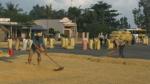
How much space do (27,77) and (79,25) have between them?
343ft

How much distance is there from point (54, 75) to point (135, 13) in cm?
7710

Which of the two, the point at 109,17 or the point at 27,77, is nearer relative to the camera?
the point at 27,77

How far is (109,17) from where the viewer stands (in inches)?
5089

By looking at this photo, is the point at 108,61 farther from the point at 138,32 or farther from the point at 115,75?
the point at 138,32

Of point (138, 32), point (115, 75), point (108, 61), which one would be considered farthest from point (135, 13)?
→ point (115, 75)

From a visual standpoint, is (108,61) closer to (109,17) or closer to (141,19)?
(141,19)

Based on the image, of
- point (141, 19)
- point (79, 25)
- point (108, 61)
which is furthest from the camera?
point (79, 25)

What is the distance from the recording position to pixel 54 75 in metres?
19.8

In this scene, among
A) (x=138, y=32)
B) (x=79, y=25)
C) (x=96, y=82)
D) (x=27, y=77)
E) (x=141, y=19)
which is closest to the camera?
(x=96, y=82)

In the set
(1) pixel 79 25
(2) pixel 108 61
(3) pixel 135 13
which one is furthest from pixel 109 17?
(2) pixel 108 61

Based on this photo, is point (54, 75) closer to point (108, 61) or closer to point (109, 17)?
point (108, 61)

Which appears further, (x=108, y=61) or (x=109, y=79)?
(x=108, y=61)

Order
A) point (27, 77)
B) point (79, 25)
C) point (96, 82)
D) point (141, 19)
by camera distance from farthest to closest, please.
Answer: point (79, 25) → point (141, 19) → point (27, 77) → point (96, 82)

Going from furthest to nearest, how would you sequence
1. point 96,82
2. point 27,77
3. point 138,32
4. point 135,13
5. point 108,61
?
1. point 138,32
2. point 135,13
3. point 108,61
4. point 27,77
5. point 96,82
